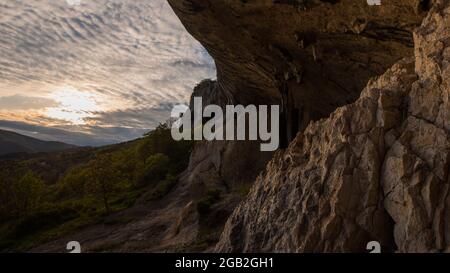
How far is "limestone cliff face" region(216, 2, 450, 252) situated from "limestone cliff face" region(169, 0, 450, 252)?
4 cm

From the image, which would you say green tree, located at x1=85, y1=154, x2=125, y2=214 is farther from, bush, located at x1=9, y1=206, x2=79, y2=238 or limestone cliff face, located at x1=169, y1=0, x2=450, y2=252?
limestone cliff face, located at x1=169, y1=0, x2=450, y2=252

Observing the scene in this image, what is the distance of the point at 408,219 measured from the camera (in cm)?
1067

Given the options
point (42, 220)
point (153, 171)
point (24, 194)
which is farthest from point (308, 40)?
point (24, 194)

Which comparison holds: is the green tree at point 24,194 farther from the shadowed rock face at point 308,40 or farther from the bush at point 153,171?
the shadowed rock face at point 308,40

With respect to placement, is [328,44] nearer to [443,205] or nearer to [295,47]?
[295,47]

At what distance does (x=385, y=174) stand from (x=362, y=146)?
134 cm

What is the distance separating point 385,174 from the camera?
39.3 ft

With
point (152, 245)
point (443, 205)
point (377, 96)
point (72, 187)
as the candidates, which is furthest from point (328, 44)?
point (72, 187)

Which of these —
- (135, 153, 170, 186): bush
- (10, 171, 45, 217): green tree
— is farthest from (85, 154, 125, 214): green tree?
(135, 153, 170, 186): bush

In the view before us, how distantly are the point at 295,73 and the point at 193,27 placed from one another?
10.5 m

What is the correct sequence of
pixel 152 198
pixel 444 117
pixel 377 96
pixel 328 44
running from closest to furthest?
pixel 444 117 < pixel 377 96 < pixel 328 44 < pixel 152 198

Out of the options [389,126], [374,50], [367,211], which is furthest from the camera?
[374,50]

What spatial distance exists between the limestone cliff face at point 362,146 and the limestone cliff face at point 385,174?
35 millimetres

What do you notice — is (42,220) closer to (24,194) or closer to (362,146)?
(24,194)
